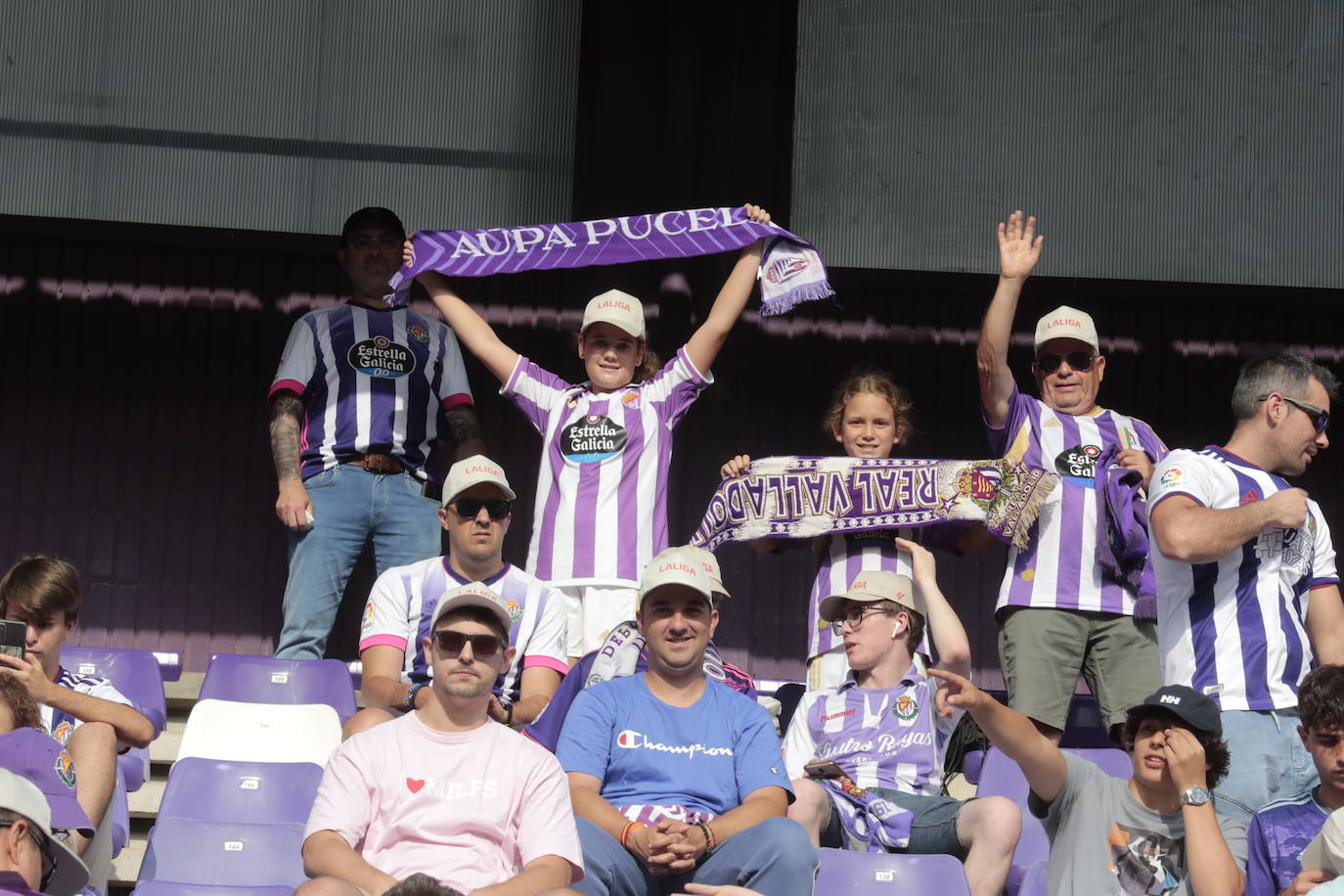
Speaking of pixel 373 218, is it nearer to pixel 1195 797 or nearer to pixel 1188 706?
pixel 1188 706

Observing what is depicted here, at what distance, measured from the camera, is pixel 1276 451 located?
14.2 feet

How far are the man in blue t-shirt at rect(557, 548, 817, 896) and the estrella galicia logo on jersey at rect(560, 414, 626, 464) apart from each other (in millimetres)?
1151

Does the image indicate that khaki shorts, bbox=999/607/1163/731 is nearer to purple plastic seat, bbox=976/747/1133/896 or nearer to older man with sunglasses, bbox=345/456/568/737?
purple plastic seat, bbox=976/747/1133/896

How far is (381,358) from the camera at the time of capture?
20.3ft

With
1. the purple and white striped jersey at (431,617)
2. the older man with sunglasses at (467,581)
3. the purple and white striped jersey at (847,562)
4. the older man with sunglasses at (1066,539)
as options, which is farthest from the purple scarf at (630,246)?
the purple and white striped jersey at (431,617)

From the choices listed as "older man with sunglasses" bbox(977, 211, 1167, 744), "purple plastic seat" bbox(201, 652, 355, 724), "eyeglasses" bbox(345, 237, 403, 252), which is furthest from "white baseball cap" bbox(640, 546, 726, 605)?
"eyeglasses" bbox(345, 237, 403, 252)

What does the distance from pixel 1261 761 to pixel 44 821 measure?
2795mm

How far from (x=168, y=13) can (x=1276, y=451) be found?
4781 mm

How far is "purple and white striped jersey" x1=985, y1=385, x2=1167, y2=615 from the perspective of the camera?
5.28 meters

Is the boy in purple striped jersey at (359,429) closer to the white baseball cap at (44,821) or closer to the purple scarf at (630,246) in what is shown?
the purple scarf at (630,246)

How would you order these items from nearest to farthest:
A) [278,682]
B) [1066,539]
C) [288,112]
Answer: [1066,539] → [278,682] → [288,112]

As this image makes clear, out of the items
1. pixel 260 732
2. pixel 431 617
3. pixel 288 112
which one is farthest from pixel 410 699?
pixel 288 112

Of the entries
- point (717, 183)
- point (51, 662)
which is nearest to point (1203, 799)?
point (51, 662)

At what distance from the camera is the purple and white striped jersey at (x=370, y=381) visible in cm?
604
